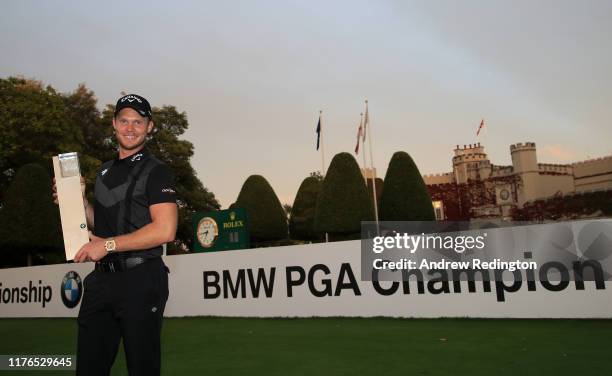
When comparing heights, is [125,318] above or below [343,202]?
below

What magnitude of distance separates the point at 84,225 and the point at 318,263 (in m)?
10.4

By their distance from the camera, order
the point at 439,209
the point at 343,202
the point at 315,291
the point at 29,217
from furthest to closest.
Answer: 1. the point at 439,209
2. the point at 29,217
3. the point at 343,202
4. the point at 315,291

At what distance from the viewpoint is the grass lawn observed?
240 inches

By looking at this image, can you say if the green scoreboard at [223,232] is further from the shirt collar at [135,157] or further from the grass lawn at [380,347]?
the shirt collar at [135,157]

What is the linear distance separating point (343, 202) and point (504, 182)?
5680cm

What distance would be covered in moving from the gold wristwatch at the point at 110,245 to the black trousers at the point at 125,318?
6.0 inches

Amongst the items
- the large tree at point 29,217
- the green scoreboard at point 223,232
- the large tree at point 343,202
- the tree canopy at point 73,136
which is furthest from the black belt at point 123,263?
the tree canopy at point 73,136

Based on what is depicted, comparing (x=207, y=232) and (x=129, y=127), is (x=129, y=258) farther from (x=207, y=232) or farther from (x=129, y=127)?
(x=207, y=232)

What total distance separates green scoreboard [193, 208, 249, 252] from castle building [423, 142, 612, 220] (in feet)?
199

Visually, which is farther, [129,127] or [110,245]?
[129,127]

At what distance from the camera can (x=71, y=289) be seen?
690 inches

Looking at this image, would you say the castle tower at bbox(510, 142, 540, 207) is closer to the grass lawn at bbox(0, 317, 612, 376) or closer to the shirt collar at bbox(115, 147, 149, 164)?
the grass lawn at bbox(0, 317, 612, 376)

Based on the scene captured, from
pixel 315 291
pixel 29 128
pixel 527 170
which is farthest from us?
pixel 527 170

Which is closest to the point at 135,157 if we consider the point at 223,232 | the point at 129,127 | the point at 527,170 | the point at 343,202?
the point at 129,127
